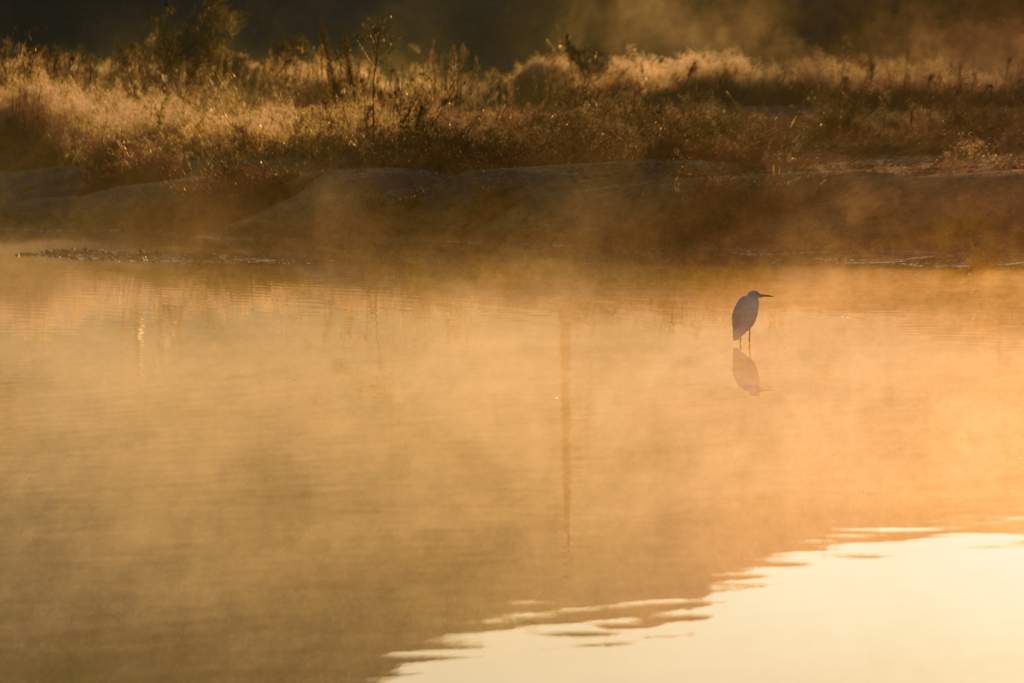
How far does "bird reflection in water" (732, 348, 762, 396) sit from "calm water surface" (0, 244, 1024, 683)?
4cm

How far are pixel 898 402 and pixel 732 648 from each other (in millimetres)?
3036

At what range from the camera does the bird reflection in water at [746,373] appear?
6.12 metres

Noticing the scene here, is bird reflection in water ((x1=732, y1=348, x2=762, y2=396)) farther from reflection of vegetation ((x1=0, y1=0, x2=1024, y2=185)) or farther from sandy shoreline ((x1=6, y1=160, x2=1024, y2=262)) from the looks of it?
reflection of vegetation ((x1=0, y1=0, x2=1024, y2=185))

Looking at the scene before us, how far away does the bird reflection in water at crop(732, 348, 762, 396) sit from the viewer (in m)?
6.12

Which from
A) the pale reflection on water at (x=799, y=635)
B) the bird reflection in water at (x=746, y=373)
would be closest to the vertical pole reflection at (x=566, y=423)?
the pale reflection on water at (x=799, y=635)

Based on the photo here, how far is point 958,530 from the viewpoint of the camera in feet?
13.2

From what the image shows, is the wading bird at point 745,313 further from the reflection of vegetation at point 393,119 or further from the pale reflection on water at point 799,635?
the reflection of vegetation at point 393,119

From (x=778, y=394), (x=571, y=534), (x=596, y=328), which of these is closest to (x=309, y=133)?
(x=596, y=328)

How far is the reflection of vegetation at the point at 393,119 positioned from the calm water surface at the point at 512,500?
820 cm

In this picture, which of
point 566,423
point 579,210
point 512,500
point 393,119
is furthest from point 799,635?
point 393,119

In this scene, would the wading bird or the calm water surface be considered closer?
the calm water surface

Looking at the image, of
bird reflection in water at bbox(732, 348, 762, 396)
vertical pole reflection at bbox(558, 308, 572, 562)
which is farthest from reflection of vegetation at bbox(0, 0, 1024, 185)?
bird reflection in water at bbox(732, 348, 762, 396)

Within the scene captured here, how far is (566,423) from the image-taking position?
5.46 meters

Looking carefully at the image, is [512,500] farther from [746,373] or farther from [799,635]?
[746,373]
